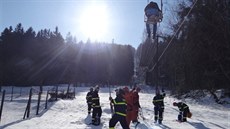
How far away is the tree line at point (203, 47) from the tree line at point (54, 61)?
5298 centimetres

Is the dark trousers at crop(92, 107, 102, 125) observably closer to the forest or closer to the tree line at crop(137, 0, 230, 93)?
the forest

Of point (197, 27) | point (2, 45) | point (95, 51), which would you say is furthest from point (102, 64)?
point (197, 27)

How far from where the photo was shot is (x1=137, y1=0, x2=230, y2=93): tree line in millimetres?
23328

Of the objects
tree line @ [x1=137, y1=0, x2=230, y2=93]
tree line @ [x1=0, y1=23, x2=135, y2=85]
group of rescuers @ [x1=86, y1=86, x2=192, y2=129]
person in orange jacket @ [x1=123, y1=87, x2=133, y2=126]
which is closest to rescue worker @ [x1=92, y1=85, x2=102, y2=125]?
group of rescuers @ [x1=86, y1=86, x2=192, y2=129]

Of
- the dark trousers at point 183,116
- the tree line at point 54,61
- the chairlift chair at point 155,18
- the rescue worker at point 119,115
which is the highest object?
the tree line at point 54,61

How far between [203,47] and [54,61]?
2848 inches

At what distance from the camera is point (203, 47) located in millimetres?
31203

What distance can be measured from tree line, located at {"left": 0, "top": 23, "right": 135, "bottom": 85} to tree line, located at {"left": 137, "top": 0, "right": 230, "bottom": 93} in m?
53.0

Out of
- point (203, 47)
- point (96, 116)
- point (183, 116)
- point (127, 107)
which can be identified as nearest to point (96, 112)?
point (96, 116)

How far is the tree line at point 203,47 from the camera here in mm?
23328

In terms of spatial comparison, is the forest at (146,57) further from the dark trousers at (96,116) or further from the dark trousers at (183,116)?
the dark trousers at (96,116)

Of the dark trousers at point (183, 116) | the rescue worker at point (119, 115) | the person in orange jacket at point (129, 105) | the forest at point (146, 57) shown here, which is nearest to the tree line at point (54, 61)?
the forest at point (146, 57)

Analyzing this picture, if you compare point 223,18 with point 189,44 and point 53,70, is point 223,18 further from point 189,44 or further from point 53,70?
point 53,70

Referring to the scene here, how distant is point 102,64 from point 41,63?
27.1 metres
